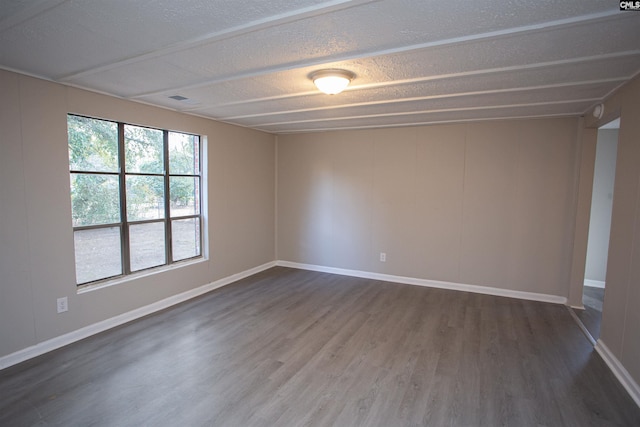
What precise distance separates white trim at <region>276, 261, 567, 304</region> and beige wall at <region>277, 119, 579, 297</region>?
66mm

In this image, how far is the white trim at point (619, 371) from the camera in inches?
93.4

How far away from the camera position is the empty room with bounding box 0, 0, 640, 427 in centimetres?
205

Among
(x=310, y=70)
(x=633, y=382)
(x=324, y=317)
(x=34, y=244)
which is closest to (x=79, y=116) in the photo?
(x=34, y=244)

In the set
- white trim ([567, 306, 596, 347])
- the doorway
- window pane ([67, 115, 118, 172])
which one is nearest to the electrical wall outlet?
window pane ([67, 115, 118, 172])

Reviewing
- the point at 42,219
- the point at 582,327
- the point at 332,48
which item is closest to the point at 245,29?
the point at 332,48

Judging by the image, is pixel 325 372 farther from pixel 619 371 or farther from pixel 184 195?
pixel 184 195

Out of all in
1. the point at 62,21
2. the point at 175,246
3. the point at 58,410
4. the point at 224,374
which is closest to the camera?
the point at 62,21

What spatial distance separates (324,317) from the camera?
383cm

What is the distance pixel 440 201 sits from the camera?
15.9 ft

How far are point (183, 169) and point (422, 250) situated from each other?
3617mm

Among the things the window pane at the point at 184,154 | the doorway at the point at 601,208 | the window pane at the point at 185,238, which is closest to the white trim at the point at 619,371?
the doorway at the point at 601,208

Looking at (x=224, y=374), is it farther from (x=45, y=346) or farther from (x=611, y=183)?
(x=611, y=183)

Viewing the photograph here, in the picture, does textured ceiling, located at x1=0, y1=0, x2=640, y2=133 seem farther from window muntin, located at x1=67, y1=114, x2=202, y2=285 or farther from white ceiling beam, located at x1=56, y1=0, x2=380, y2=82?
window muntin, located at x1=67, y1=114, x2=202, y2=285

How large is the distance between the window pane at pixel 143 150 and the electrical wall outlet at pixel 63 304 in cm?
142
